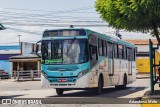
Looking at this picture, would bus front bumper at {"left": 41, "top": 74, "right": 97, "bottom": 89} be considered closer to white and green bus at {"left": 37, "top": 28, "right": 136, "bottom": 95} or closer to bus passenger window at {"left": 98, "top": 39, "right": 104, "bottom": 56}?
white and green bus at {"left": 37, "top": 28, "right": 136, "bottom": 95}

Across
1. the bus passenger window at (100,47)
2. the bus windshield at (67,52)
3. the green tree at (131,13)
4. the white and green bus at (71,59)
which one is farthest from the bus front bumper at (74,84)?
the green tree at (131,13)

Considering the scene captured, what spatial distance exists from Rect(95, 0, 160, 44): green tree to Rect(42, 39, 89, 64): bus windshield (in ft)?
6.28

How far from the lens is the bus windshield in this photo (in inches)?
756

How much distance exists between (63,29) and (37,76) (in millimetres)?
30780

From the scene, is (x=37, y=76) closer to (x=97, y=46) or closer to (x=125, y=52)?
(x=125, y=52)

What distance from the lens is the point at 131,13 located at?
52.4 ft

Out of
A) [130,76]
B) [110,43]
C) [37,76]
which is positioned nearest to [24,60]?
[37,76]

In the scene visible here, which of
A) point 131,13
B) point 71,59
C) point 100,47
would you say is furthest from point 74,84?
point 131,13

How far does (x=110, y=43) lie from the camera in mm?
23328

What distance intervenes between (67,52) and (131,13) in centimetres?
443

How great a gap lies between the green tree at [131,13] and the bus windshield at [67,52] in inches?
75.4

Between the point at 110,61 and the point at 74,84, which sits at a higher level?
the point at 110,61

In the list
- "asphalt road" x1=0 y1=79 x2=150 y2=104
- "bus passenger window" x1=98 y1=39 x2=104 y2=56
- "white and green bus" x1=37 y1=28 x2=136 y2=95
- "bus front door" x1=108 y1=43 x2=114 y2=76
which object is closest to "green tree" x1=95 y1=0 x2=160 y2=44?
"white and green bus" x1=37 y1=28 x2=136 y2=95

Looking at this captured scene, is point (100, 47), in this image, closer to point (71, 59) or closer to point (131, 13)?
point (71, 59)
